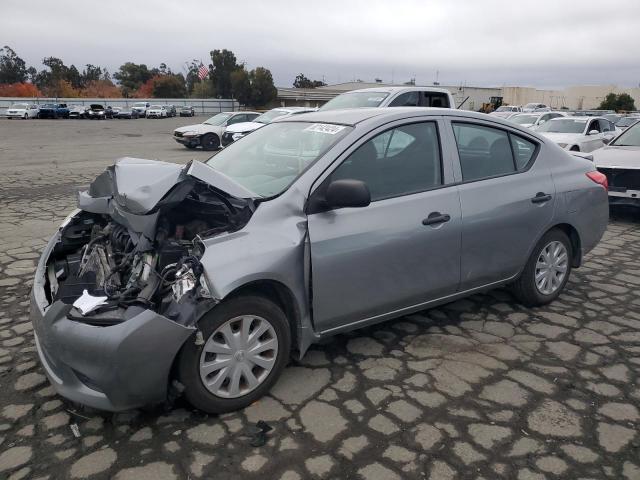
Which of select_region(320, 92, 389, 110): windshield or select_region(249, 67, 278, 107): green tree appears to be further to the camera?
select_region(249, 67, 278, 107): green tree

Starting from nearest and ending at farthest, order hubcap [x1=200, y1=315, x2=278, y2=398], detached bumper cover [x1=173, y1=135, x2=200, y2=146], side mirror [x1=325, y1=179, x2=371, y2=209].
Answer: hubcap [x1=200, y1=315, x2=278, y2=398] < side mirror [x1=325, y1=179, x2=371, y2=209] < detached bumper cover [x1=173, y1=135, x2=200, y2=146]

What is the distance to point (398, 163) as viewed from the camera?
3.54 meters

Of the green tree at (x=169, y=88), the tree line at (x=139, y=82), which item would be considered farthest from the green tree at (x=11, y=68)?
the green tree at (x=169, y=88)

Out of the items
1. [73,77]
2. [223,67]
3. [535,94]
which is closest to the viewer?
[223,67]

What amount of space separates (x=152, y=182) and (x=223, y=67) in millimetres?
74687

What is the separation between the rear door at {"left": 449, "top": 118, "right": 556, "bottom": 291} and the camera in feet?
12.4

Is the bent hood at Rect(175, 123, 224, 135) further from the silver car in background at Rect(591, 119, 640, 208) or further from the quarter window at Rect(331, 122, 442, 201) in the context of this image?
the quarter window at Rect(331, 122, 442, 201)

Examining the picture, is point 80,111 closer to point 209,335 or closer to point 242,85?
point 242,85

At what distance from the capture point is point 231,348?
2832 mm

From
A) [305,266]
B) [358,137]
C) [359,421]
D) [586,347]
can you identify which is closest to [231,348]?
[305,266]

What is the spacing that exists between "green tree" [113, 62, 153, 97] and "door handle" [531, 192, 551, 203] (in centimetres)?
9658

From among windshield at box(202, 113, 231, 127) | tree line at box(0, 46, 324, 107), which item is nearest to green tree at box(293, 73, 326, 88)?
tree line at box(0, 46, 324, 107)

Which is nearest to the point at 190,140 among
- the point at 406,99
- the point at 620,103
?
the point at 406,99

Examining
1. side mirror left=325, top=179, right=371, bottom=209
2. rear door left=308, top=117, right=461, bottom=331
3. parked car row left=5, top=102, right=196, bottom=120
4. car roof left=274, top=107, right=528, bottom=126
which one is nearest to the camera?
side mirror left=325, top=179, right=371, bottom=209
